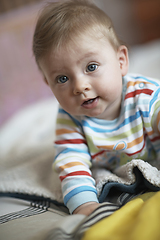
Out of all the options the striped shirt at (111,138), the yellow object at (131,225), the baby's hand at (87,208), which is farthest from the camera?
the striped shirt at (111,138)

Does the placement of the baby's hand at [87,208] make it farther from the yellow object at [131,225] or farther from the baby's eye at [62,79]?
the baby's eye at [62,79]

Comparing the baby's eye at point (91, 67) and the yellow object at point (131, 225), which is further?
the baby's eye at point (91, 67)

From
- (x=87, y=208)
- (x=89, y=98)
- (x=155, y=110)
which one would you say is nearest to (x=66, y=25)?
(x=89, y=98)

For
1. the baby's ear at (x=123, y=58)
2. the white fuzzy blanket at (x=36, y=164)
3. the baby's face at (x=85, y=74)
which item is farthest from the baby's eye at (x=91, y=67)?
the white fuzzy blanket at (x=36, y=164)

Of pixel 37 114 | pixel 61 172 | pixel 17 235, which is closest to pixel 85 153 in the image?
pixel 61 172

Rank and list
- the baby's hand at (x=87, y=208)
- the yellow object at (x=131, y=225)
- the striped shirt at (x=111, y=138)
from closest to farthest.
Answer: the yellow object at (x=131, y=225), the baby's hand at (x=87, y=208), the striped shirt at (x=111, y=138)

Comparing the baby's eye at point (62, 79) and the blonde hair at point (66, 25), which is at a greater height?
the blonde hair at point (66, 25)

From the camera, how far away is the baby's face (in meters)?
0.63

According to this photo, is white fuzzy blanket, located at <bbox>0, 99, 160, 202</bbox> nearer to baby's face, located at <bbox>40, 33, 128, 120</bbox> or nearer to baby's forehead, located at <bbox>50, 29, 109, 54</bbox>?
baby's face, located at <bbox>40, 33, 128, 120</bbox>

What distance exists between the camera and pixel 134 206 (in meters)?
0.50

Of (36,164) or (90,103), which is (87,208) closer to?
(90,103)

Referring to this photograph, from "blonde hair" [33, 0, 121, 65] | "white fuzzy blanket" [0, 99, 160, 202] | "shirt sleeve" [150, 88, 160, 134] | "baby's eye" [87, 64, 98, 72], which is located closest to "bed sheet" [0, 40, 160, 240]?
"white fuzzy blanket" [0, 99, 160, 202]

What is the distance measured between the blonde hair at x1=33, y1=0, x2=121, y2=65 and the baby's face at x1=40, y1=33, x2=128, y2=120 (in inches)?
0.9

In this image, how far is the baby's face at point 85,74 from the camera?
0.63m
